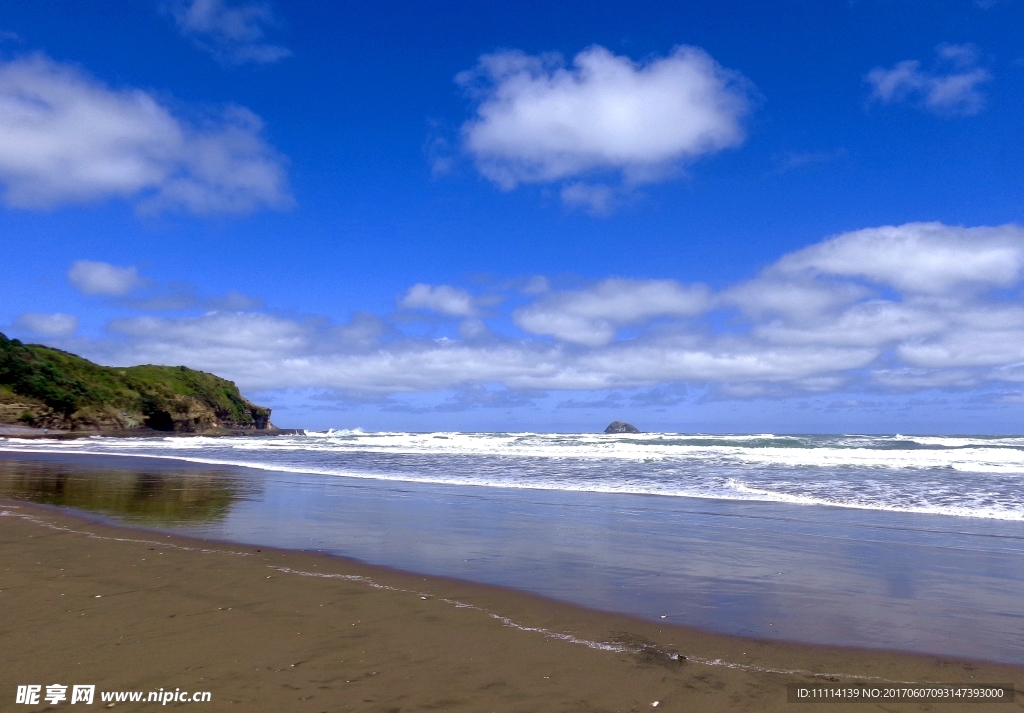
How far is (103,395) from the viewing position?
63.4 metres

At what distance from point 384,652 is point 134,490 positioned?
13.2m

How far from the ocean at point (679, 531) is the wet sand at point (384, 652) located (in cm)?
63

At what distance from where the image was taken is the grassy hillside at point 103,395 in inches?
2148

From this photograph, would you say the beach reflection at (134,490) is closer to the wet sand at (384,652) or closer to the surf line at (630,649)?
the wet sand at (384,652)

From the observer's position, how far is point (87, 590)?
5918 millimetres

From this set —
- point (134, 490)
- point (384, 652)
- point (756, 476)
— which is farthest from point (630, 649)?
point (756, 476)

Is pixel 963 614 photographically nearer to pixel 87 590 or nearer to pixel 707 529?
pixel 707 529

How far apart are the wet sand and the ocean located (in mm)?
628

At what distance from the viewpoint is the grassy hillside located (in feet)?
179

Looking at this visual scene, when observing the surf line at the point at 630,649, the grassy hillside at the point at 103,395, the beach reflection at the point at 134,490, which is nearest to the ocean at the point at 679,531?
the beach reflection at the point at 134,490

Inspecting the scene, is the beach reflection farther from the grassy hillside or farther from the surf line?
the grassy hillside

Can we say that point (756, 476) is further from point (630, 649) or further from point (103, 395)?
point (103, 395)

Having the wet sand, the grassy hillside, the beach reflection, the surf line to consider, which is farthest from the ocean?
the grassy hillside

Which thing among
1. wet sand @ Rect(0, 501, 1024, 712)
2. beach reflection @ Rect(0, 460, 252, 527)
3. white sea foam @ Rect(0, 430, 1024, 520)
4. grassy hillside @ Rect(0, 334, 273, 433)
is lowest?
beach reflection @ Rect(0, 460, 252, 527)
